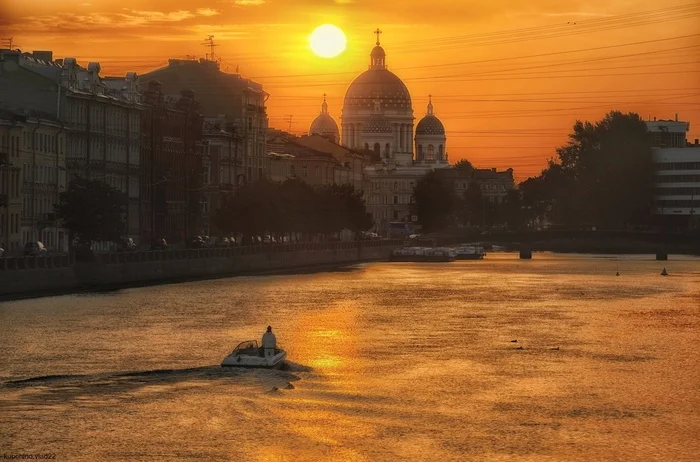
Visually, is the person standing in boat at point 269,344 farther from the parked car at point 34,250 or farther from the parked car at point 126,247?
the parked car at point 126,247

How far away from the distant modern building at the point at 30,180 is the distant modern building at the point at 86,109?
146cm

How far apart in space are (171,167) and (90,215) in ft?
143

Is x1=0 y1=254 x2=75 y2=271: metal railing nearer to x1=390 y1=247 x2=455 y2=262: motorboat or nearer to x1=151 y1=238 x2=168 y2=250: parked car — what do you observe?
x1=151 y1=238 x2=168 y2=250: parked car

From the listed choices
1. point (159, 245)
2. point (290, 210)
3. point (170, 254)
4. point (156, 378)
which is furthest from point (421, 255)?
point (156, 378)

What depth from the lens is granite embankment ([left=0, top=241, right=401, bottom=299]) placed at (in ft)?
298

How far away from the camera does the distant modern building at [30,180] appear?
115438mm

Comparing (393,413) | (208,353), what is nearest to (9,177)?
(208,353)

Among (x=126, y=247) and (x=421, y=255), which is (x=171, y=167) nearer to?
(x=126, y=247)

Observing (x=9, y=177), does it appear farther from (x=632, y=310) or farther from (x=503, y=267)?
(x=503, y=267)

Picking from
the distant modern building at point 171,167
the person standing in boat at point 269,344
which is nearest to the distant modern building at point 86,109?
the distant modern building at point 171,167

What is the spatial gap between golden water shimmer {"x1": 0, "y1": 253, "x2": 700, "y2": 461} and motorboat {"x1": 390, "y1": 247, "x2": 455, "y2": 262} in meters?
79.8

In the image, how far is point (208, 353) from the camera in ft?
234

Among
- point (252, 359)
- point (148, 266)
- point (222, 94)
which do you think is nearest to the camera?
point (252, 359)

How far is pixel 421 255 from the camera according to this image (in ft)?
622
